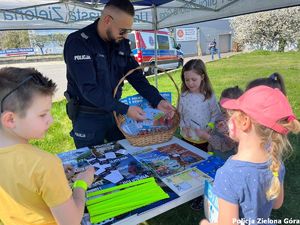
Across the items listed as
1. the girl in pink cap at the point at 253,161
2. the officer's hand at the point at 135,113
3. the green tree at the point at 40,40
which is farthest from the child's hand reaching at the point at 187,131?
the green tree at the point at 40,40

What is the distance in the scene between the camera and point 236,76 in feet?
31.3

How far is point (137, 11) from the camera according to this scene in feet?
12.3

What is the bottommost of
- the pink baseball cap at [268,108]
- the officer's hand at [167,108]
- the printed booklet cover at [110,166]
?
the printed booklet cover at [110,166]

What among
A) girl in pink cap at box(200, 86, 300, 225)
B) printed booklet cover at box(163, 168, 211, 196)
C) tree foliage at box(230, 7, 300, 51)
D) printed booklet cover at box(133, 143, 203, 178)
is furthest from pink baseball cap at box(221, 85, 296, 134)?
tree foliage at box(230, 7, 300, 51)

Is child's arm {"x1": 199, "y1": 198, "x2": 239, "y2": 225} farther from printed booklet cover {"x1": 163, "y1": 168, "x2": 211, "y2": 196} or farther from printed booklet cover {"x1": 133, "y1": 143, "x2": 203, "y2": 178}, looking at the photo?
printed booklet cover {"x1": 133, "y1": 143, "x2": 203, "y2": 178}

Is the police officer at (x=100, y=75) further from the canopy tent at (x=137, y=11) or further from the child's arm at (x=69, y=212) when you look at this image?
the canopy tent at (x=137, y=11)

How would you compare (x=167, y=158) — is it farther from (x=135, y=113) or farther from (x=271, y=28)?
(x=271, y=28)

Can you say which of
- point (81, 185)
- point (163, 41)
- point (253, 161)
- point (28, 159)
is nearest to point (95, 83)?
point (81, 185)

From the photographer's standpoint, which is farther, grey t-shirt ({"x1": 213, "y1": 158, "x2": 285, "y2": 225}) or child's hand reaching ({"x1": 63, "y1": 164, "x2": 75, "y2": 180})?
child's hand reaching ({"x1": 63, "y1": 164, "x2": 75, "y2": 180})

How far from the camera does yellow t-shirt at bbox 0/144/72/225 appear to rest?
2.81 ft

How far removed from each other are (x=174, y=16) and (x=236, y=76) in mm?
6393

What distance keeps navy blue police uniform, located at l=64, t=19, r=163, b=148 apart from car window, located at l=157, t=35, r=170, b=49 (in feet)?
→ 34.4

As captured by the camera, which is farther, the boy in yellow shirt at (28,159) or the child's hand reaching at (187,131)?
the child's hand reaching at (187,131)

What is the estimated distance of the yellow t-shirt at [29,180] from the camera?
33.7 inches
